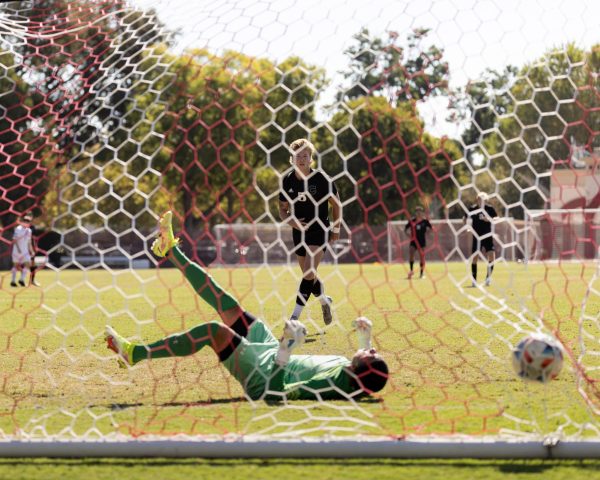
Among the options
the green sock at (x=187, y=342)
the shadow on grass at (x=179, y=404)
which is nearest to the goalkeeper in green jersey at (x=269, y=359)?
the green sock at (x=187, y=342)

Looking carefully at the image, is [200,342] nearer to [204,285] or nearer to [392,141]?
[204,285]

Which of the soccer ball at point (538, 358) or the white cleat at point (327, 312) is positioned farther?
the white cleat at point (327, 312)

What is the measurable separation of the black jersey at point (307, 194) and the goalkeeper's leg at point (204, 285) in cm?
77

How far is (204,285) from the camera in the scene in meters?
5.62

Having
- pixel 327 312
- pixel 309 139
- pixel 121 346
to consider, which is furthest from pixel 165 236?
pixel 327 312

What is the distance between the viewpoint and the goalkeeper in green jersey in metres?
5.04

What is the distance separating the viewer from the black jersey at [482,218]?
6688mm

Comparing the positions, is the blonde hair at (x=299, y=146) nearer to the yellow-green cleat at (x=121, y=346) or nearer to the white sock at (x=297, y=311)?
the yellow-green cleat at (x=121, y=346)

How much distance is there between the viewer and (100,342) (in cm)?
830

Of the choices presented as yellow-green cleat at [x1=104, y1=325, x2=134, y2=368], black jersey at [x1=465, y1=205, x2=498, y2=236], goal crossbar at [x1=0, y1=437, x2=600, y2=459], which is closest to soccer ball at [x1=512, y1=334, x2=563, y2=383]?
goal crossbar at [x1=0, y1=437, x2=600, y2=459]

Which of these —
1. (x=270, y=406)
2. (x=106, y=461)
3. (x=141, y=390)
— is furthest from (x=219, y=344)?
(x=106, y=461)

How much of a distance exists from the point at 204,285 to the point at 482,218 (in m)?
2.98

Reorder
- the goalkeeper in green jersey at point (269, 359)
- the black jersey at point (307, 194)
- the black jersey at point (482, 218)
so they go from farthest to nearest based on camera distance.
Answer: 1. the black jersey at point (482, 218)
2. the black jersey at point (307, 194)
3. the goalkeeper in green jersey at point (269, 359)

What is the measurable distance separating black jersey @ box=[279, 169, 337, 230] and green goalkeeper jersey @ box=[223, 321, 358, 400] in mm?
1096
